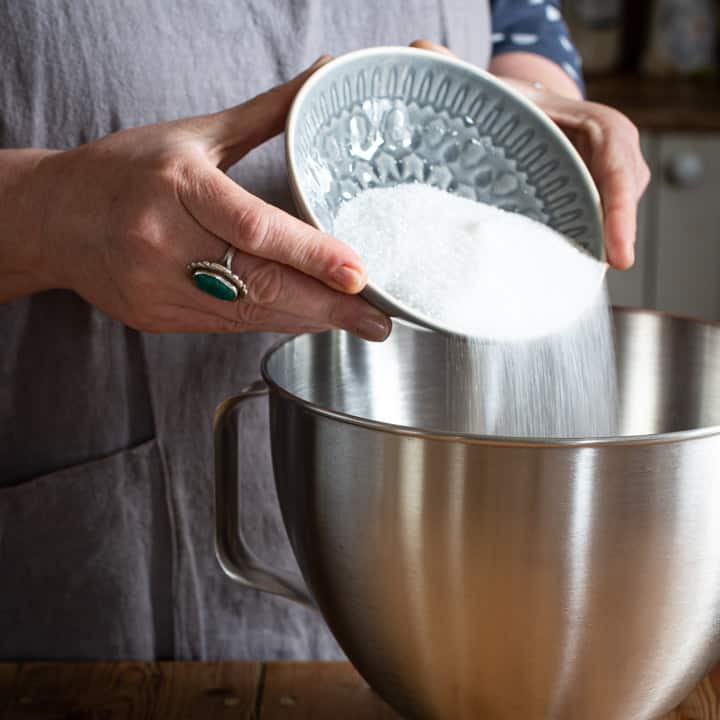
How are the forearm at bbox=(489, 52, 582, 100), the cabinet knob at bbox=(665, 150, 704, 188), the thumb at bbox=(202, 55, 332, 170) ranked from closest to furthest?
1. the thumb at bbox=(202, 55, 332, 170)
2. the forearm at bbox=(489, 52, 582, 100)
3. the cabinet knob at bbox=(665, 150, 704, 188)

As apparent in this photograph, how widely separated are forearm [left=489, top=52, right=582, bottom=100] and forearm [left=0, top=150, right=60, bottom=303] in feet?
1.41

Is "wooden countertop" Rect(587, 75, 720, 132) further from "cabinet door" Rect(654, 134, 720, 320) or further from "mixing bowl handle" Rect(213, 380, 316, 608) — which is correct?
"mixing bowl handle" Rect(213, 380, 316, 608)

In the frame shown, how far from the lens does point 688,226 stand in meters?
1.90

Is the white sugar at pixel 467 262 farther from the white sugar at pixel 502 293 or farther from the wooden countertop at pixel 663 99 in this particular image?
the wooden countertop at pixel 663 99

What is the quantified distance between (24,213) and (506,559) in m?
0.34

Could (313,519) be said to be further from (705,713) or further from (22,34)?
(22,34)

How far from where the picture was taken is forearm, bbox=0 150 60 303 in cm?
63

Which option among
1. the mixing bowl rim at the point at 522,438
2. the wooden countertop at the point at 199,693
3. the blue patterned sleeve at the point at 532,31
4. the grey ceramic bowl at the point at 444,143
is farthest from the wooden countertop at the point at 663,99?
the mixing bowl rim at the point at 522,438

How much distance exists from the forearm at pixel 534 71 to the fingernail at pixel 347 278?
44 cm

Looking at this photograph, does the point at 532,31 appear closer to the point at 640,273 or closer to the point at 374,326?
the point at 374,326

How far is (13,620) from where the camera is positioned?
2.68 ft

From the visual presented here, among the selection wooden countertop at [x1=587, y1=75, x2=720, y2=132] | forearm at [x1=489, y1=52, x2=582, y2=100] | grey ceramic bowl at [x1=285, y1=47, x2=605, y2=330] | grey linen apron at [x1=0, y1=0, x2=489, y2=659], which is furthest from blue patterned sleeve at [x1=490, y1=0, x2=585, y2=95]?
wooden countertop at [x1=587, y1=75, x2=720, y2=132]

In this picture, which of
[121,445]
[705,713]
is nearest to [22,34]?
[121,445]

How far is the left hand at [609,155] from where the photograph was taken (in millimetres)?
660
